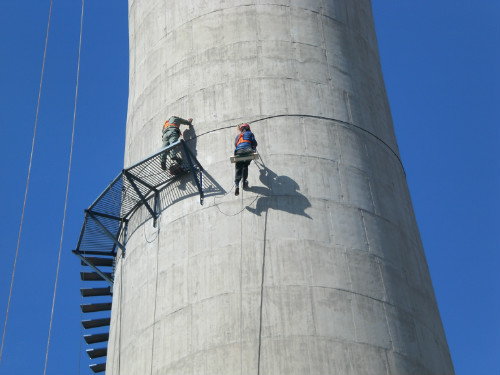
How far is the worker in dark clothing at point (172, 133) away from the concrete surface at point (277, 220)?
49 cm

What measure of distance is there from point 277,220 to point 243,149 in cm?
211

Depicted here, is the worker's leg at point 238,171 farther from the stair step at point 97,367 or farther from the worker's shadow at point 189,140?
the stair step at point 97,367

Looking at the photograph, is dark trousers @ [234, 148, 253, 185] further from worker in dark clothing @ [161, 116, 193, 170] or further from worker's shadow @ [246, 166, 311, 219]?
worker in dark clothing @ [161, 116, 193, 170]

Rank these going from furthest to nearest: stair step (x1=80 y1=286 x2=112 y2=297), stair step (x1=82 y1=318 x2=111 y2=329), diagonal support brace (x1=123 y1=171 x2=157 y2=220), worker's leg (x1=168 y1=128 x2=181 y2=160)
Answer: stair step (x1=80 y1=286 x2=112 y2=297)
stair step (x1=82 y1=318 x2=111 y2=329)
diagonal support brace (x1=123 y1=171 x2=157 y2=220)
worker's leg (x1=168 y1=128 x2=181 y2=160)

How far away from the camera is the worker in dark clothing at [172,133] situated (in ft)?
82.6

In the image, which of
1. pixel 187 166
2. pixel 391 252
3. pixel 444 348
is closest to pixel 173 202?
pixel 187 166

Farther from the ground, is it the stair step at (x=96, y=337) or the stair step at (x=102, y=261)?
the stair step at (x=102, y=261)

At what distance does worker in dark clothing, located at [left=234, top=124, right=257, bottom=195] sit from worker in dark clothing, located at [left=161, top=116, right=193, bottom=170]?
2183 millimetres

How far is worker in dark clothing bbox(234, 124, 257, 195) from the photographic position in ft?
76.6

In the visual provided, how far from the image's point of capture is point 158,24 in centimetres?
2948

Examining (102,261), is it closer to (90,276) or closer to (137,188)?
(90,276)

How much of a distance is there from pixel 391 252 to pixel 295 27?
8.18 meters

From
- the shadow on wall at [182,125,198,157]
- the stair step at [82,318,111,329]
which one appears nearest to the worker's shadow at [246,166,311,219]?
the shadow on wall at [182,125,198,157]

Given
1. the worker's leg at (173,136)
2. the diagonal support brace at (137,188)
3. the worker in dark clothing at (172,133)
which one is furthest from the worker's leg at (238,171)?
the diagonal support brace at (137,188)
